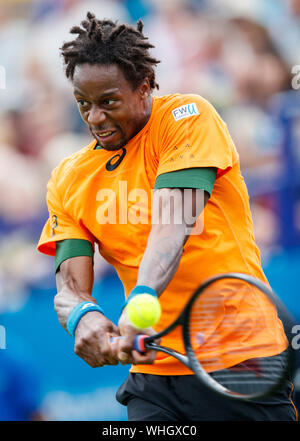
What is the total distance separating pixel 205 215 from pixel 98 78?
742 millimetres

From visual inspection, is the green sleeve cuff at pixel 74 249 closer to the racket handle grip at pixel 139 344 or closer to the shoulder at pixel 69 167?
the shoulder at pixel 69 167

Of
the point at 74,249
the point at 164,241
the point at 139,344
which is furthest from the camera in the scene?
the point at 74,249

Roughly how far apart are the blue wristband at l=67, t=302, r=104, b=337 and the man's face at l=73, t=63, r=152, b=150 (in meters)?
0.73

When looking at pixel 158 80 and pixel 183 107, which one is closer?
pixel 183 107

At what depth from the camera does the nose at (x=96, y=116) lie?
297cm

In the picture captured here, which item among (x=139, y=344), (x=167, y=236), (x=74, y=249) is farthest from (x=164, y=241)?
(x=74, y=249)

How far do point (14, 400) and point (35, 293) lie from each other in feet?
2.89

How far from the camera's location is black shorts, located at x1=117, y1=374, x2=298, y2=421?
2910mm

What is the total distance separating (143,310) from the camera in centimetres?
250

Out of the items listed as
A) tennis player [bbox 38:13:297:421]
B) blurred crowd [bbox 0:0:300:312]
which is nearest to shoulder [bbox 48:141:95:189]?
tennis player [bbox 38:13:297:421]

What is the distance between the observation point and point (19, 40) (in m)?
6.94

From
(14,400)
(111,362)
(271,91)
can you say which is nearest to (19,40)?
(271,91)

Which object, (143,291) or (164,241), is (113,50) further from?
(143,291)
